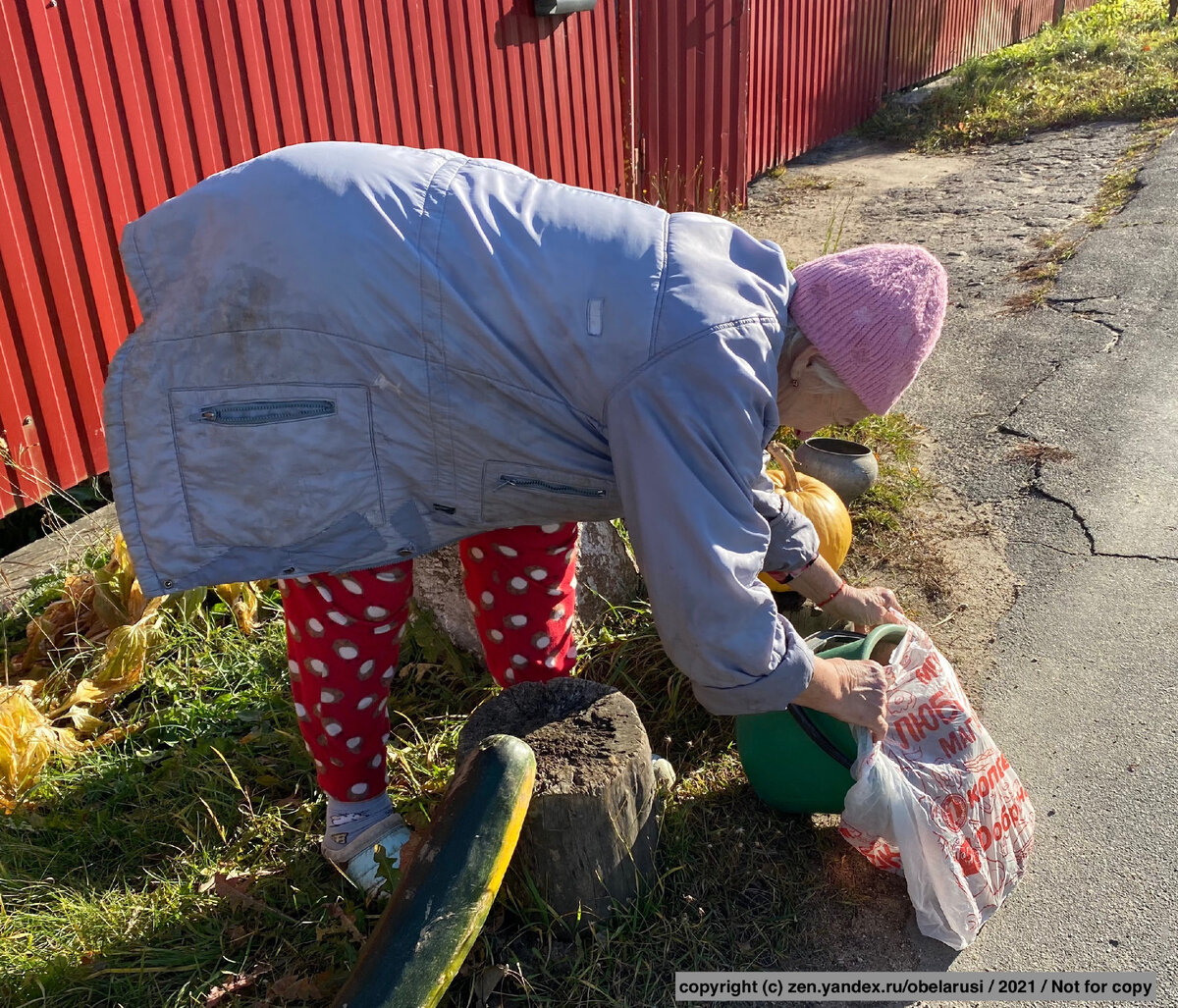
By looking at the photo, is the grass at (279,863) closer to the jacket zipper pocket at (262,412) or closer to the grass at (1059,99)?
the jacket zipper pocket at (262,412)

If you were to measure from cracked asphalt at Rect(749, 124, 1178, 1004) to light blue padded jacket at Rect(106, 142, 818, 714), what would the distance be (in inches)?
46.4

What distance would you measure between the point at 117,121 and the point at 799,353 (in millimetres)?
3263

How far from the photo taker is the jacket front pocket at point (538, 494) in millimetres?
2035

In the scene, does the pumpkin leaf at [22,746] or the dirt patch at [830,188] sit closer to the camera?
the pumpkin leaf at [22,746]

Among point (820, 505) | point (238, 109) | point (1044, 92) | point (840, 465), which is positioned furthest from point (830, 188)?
point (820, 505)

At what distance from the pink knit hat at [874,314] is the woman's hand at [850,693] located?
0.58 metres

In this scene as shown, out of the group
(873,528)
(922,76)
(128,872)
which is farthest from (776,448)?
(922,76)

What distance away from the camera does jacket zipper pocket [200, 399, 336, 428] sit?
1.95 meters

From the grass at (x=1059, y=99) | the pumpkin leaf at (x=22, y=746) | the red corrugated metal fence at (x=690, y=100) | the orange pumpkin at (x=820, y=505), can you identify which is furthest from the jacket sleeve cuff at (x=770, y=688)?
the grass at (x=1059, y=99)

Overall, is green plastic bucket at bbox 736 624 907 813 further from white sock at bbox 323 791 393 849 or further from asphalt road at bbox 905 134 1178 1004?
white sock at bbox 323 791 393 849

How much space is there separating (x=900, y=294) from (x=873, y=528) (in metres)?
2.29

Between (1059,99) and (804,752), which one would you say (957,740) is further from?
(1059,99)

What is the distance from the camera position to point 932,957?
2.42 metres

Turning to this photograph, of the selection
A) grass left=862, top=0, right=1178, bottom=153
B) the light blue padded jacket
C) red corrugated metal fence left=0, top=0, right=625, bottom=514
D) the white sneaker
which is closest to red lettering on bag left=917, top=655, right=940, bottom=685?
the light blue padded jacket
